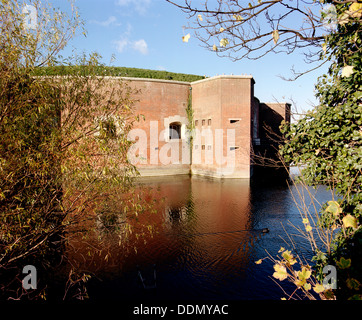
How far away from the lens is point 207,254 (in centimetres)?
567

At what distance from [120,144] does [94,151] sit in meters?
0.37

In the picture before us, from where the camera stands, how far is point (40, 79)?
3238 mm

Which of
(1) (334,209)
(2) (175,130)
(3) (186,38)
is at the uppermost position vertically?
(2) (175,130)

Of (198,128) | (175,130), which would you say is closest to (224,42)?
(198,128)

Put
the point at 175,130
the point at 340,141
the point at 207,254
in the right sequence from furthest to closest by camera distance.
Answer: the point at 175,130 < the point at 207,254 < the point at 340,141

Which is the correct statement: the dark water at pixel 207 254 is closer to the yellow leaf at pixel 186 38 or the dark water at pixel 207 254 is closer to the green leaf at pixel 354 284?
the green leaf at pixel 354 284

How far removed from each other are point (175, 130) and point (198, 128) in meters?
1.76

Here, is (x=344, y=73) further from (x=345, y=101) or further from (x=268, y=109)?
(x=268, y=109)

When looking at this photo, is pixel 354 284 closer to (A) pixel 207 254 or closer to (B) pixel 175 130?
(A) pixel 207 254

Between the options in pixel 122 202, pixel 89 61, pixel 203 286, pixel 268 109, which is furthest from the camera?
pixel 268 109
